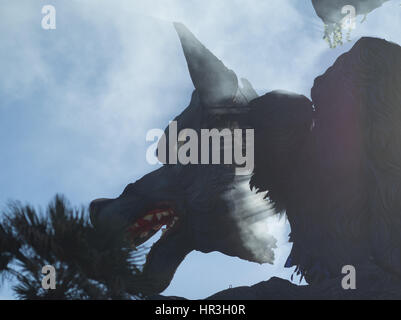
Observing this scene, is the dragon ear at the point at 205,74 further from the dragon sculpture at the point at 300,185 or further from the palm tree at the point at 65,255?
the palm tree at the point at 65,255

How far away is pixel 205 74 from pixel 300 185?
98.4 inches

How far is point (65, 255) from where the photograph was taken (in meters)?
5.04

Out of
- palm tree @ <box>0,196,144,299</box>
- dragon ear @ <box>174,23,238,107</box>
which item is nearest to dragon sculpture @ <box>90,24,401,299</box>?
dragon ear @ <box>174,23,238,107</box>

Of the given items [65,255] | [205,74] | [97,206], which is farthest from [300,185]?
[65,255]

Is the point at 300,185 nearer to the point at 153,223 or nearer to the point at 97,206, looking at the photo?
the point at 153,223

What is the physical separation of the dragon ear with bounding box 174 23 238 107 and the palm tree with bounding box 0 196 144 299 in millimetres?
5584

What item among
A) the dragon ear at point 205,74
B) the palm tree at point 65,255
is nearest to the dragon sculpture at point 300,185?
the dragon ear at point 205,74

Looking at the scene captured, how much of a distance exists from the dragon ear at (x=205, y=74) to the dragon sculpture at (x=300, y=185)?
0.02 metres

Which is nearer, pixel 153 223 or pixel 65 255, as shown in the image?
pixel 65 255

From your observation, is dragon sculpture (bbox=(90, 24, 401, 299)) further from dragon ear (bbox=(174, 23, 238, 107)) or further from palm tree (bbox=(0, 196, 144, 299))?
palm tree (bbox=(0, 196, 144, 299))

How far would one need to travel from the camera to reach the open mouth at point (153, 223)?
10.7 meters

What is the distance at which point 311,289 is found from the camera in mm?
8266
